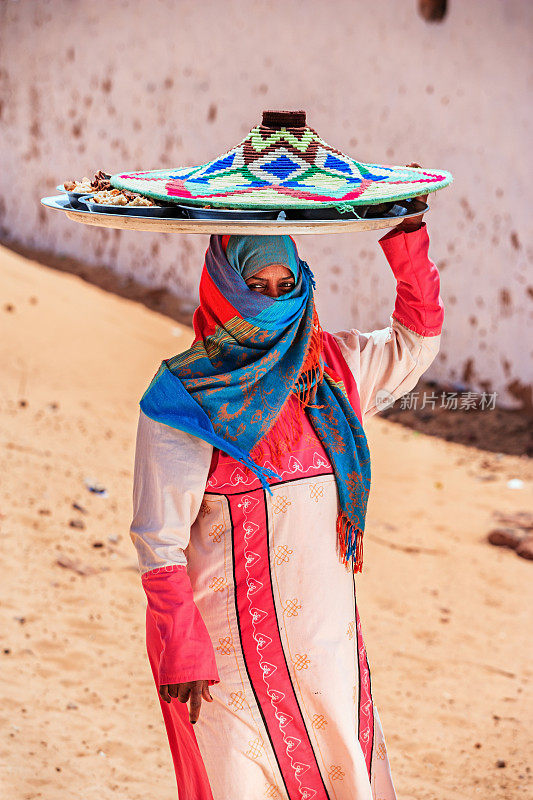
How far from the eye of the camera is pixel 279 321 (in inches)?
90.7

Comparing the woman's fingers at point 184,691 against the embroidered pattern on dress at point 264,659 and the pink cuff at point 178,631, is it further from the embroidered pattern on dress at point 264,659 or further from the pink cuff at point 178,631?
the embroidered pattern on dress at point 264,659

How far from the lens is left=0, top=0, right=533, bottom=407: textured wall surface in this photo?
785cm

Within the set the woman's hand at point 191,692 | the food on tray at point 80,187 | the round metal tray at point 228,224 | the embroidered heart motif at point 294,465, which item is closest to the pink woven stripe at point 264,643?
the embroidered heart motif at point 294,465

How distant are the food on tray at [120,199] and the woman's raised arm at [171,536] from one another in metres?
0.52

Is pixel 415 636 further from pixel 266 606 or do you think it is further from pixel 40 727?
pixel 266 606

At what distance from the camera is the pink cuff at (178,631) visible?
2.25 meters

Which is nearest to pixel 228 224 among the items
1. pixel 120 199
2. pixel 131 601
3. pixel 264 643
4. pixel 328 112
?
pixel 120 199

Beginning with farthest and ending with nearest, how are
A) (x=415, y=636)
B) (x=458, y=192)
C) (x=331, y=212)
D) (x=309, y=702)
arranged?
(x=458, y=192) → (x=415, y=636) → (x=309, y=702) → (x=331, y=212)

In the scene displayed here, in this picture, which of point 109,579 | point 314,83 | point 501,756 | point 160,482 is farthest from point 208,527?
point 314,83

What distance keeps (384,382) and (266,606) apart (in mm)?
738

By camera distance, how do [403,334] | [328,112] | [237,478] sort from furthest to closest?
[328,112]
[403,334]
[237,478]

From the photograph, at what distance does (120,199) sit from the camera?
223 centimetres

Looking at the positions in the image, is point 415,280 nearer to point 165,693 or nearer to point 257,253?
point 257,253

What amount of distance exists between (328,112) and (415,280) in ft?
22.0
